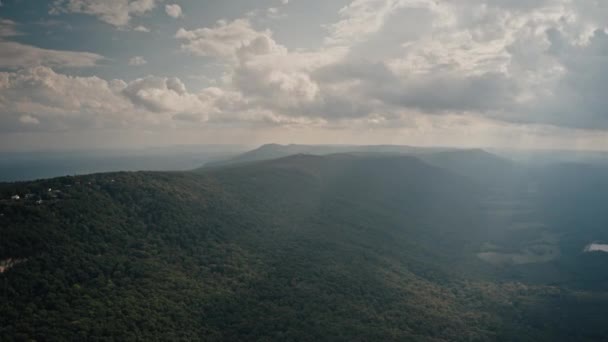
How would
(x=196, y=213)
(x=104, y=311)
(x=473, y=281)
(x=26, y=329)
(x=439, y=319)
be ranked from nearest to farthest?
(x=26, y=329) < (x=104, y=311) < (x=439, y=319) < (x=196, y=213) < (x=473, y=281)

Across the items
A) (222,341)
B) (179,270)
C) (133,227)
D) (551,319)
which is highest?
(133,227)

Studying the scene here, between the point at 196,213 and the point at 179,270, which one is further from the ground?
the point at 196,213

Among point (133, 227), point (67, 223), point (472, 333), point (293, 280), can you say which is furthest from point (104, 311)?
point (472, 333)

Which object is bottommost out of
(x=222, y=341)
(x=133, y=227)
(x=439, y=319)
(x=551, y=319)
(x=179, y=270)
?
(x=551, y=319)

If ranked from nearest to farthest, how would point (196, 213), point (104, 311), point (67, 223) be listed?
1. point (104, 311)
2. point (67, 223)
3. point (196, 213)

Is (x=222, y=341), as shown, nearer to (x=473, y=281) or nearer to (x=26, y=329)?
(x=26, y=329)

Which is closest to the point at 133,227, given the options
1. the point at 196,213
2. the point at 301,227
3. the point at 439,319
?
the point at 196,213

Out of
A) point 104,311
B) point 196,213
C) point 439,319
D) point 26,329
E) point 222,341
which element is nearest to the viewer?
point 26,329

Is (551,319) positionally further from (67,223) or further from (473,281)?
(67,223)

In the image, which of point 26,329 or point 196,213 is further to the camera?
point 196,213
